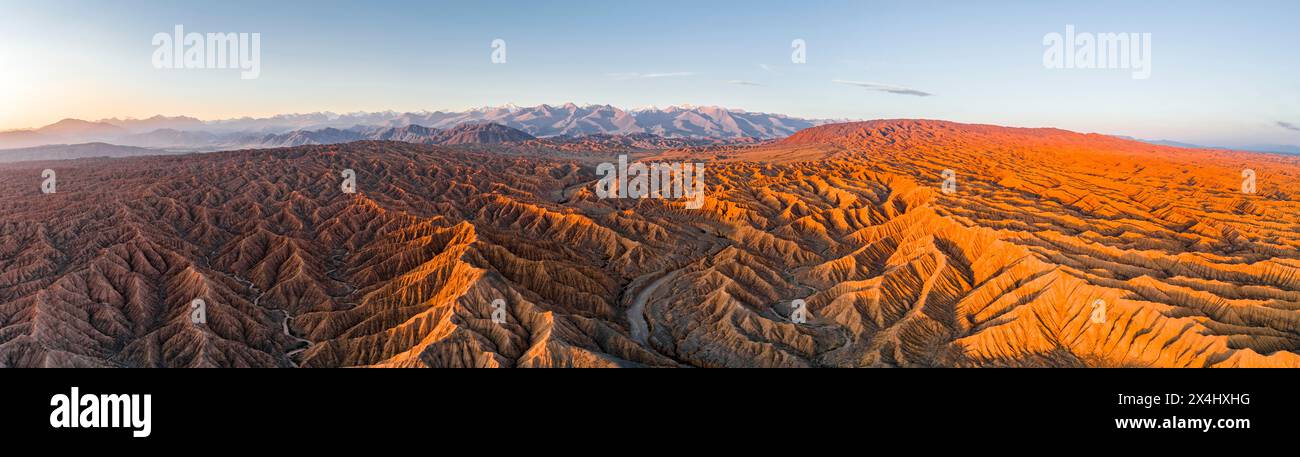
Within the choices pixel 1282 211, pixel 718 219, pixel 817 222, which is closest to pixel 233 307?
pixel 718 219

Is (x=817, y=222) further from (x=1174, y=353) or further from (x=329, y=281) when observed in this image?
(x=329, y=281)

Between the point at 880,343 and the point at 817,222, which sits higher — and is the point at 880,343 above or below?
below

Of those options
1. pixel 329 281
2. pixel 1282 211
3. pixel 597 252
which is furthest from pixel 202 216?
pixel 1282 211
